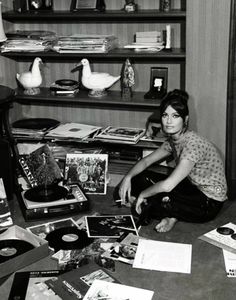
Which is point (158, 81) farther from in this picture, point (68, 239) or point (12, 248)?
point (12, 248)

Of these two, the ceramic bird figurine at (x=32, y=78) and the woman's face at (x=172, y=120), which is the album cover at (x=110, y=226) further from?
the ceramic bird figurine at (x=32, y=78)

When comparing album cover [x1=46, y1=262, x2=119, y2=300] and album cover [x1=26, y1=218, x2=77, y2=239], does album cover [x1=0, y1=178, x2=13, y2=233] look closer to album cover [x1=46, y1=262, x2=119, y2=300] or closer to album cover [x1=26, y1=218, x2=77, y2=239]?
album cover [x1=26, y1=218, x2=77, y2=239]

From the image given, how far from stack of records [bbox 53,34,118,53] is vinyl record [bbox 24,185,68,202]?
3.05ft

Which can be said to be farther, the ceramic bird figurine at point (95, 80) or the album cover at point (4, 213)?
the ceramic bird figurine at point (95, 80)

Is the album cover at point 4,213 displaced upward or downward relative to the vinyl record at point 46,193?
downward

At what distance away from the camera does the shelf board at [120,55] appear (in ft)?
10.8

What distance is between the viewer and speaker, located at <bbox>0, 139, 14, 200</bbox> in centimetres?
326

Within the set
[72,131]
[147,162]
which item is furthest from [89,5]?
[147,162]

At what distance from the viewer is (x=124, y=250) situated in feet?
8.75

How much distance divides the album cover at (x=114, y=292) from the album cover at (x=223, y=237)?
1.88ft

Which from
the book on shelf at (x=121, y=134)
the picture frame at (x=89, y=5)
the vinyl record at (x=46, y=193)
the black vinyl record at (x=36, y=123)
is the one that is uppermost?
the picture frame at (x=89, y=5)

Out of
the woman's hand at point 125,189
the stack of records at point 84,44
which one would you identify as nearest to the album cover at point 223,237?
the woman's hand at point 125,189

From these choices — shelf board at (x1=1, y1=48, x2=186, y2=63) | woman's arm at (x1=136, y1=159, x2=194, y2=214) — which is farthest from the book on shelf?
woman's arm at (x1=136, y1=159, x2=194, y2=214)

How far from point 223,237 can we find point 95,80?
1411 mm
